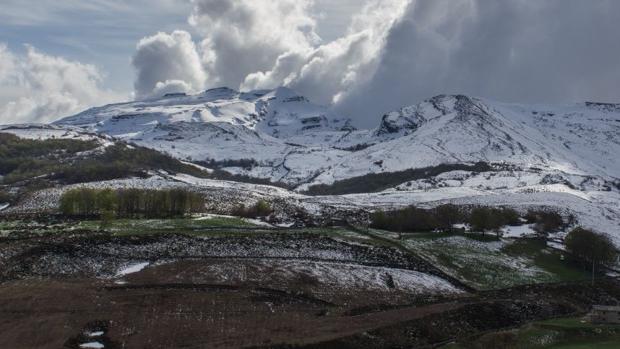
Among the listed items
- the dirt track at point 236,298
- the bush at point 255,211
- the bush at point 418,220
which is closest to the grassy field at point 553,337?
the dirt track at point 236,298

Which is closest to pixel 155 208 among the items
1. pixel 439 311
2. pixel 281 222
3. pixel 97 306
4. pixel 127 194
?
pixel 127 194

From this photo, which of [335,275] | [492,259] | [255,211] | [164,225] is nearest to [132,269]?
[335,275]

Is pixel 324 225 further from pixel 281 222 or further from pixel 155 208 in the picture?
pixel 155 208

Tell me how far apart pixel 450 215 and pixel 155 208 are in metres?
62.6

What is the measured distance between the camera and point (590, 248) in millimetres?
102062

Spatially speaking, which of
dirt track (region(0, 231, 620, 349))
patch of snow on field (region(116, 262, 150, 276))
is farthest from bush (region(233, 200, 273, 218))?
patch of snow on field (region(116, 262, 150, 276))

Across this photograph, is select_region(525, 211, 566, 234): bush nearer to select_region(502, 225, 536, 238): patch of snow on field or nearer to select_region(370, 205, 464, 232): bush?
select_region(502, 225, 536, 238): patch of snow on field

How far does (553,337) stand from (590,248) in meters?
50.1

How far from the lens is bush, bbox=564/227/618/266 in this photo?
335ft

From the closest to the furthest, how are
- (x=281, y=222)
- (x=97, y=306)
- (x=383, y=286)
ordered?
1. (x=97, y=306)
2. (x=383, y=286)
3. (x=281, y=222)

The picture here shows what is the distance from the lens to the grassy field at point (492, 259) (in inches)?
3573

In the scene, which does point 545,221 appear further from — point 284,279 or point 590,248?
point 284,279

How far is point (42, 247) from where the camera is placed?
3182 inches

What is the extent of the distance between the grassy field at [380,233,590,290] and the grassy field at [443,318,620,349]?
79.8 feet
